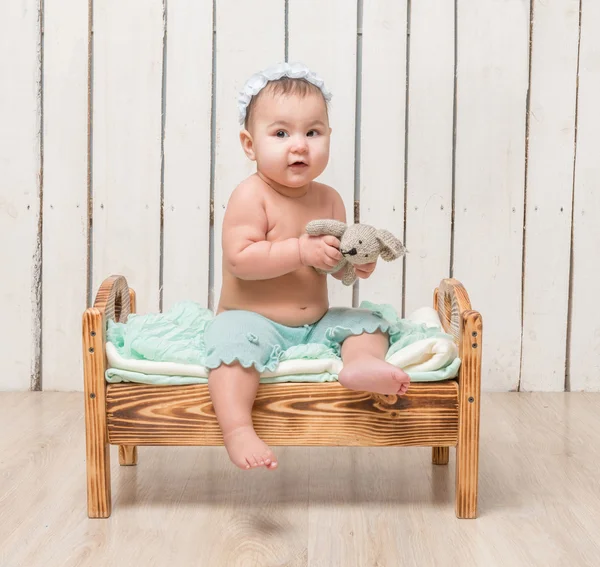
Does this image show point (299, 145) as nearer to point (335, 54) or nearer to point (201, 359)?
point (201, 359)

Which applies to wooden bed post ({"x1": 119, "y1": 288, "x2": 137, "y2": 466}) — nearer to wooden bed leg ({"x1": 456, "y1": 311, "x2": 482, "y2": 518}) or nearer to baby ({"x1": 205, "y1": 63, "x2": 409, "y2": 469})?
baby ({"x1": 205, "y1": 63, "x2": 409, "y2": 469})

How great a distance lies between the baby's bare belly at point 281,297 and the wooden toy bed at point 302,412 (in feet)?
0.58

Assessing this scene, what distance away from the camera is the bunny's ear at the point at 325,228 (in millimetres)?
1446

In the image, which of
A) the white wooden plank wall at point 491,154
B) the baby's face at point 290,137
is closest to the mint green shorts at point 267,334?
the baby's face at point 290,137

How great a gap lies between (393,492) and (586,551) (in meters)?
0.37

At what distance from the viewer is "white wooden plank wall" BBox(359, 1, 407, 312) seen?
2.25 m

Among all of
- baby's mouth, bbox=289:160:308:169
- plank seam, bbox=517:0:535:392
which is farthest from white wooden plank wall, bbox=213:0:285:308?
baby's mouth, bbox=289:160:308:169

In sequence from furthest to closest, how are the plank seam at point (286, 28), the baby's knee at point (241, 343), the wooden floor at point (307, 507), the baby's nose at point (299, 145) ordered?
the plank seam at point (286, 28) → the baby's nose at point (299, 145) → the baby's knee at point (241, 343) → the wooden floor at point (307, 507)

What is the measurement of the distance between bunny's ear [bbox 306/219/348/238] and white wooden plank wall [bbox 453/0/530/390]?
0.92 m

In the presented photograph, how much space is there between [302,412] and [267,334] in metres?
0.15

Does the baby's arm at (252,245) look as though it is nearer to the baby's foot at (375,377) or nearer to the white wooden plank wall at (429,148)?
the baby's foot at (375,377)

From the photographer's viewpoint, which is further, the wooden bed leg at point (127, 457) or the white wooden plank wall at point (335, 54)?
the white wooden plank wall at point (335, 54)

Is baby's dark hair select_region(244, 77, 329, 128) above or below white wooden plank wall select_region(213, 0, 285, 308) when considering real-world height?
below

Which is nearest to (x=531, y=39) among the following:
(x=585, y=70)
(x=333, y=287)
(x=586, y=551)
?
(x=585, y=70)
